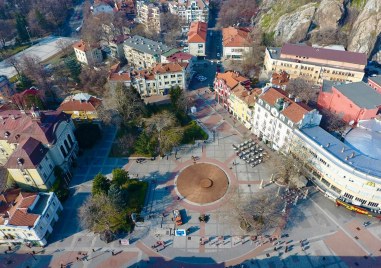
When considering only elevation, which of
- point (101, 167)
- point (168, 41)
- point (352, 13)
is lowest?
point (101, 167)

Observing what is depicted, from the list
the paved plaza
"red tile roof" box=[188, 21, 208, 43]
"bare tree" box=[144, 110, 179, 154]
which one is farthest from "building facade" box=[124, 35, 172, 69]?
the paved plaza

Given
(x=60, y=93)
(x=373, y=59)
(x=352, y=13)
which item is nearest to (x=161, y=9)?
(x=60, y=93)

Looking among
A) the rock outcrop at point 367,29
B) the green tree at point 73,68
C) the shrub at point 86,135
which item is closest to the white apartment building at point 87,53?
the green tree at point 73,68

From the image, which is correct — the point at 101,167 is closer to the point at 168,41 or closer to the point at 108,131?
the point at 108,131

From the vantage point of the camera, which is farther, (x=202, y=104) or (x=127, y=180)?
(x=202, y=104)

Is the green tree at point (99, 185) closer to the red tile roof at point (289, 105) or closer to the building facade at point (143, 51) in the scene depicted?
the red tile roof at point (289, 105)

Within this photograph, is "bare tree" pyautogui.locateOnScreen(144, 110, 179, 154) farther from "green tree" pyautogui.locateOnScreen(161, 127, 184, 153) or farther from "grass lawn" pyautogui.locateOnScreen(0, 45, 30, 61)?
"grass lawn" pyautogui.locateOnScreen(0, 45, 30, 61)

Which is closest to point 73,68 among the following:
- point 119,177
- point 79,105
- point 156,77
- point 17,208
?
point 79,105

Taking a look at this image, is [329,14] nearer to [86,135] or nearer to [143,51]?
[143,51]
